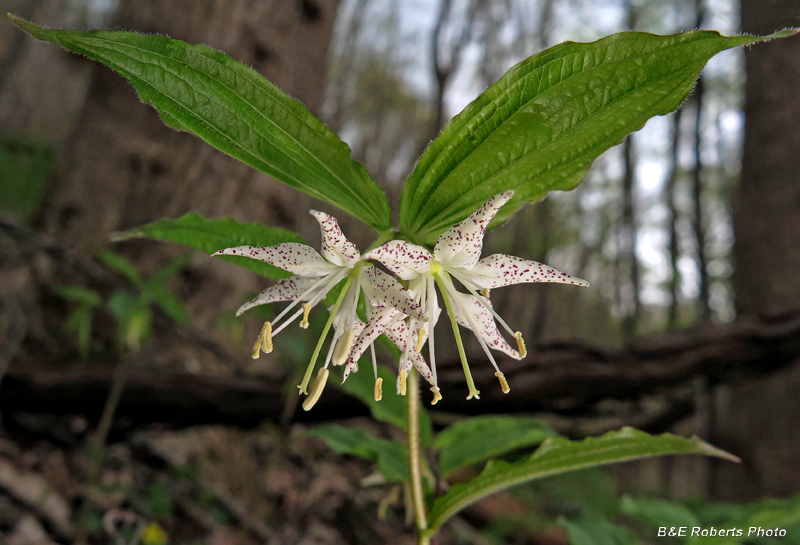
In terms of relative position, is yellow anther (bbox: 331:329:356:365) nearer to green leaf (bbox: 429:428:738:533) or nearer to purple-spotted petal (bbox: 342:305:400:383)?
purple-spotted petal (bbox: 342:305:400:383)

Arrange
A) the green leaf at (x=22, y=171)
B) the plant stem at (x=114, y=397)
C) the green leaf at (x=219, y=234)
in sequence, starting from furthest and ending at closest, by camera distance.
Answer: the green leaf at (x=22, y=171), the plant stem at (x=114, y=397), the green leaf at (x=219, y=234)

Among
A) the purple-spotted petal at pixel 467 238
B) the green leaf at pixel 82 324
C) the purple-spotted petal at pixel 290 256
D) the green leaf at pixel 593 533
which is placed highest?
the green leaf at pixel 82 324

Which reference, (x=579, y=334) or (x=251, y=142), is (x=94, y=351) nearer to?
(x=251, y=142)

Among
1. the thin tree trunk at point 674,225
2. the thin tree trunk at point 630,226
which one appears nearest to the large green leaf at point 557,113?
the thin tree trunk at point 630,226

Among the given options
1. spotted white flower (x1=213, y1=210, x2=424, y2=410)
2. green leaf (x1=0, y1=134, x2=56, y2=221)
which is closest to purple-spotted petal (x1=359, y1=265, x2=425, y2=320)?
spotted white flower (x1=213, y1=210, x2=424, y2=410)

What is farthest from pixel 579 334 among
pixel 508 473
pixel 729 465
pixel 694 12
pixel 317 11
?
pixel 508 473

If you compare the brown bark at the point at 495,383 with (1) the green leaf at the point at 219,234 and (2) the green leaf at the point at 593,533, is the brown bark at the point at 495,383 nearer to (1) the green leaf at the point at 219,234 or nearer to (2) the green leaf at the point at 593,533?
(2) the green leaf at the point at 593,533
